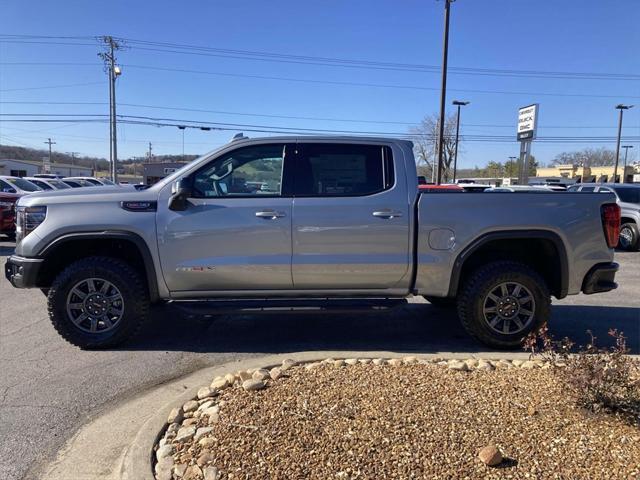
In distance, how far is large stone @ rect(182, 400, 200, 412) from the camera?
330 cm

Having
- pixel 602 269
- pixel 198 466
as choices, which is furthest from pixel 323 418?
pixel 602 269

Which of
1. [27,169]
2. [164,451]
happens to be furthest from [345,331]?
[27,169]

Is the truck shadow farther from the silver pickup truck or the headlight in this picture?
the headlight

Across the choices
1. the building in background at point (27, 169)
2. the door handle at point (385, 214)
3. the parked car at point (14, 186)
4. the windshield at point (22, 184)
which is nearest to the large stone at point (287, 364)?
the door handle at point (385, 214)

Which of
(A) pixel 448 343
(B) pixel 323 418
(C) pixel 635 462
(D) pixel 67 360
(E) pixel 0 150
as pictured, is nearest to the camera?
(C) pixel 635 462

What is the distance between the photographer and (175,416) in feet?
10.5

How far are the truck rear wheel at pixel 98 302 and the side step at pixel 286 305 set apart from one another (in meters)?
0.40

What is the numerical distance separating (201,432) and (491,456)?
1.69m

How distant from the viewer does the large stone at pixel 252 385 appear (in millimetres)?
3504

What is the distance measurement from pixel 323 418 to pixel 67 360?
281cm

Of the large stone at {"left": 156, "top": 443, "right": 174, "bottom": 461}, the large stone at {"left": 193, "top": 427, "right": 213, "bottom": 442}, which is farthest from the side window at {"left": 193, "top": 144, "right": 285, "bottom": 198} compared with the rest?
the large stone at {"left": 156, "top": 443, "right": 174, "bottom": 461}

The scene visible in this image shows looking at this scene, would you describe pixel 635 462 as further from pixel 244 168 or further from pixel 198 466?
pixel 244 168

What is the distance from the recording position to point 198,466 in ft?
8.54

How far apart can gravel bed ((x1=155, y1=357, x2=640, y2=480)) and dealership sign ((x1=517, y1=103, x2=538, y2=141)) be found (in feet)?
90.7
